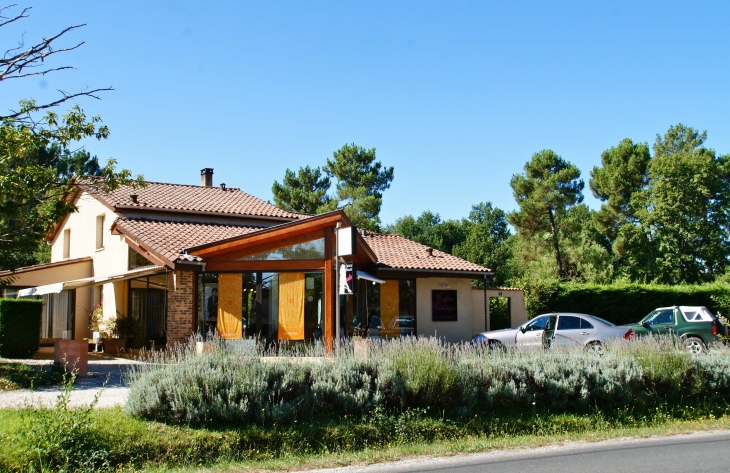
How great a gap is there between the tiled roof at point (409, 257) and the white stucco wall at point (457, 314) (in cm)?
57

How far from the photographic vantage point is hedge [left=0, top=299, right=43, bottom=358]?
17.8 meters

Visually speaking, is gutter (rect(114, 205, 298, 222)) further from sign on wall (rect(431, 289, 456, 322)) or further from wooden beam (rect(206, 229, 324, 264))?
sign on wall (rect(431, 289, 456, 322))

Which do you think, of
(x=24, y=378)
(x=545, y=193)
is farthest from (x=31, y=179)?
(x=545, y=193)

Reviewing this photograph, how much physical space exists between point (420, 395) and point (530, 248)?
3841cm

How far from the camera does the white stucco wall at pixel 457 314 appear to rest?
2272 centimetres

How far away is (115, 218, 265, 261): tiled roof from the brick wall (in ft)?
2.52

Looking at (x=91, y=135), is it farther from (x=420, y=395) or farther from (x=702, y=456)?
(x=702, y=456)

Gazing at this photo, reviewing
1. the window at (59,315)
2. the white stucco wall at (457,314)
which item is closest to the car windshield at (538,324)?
the white stucco wall at (457,314)

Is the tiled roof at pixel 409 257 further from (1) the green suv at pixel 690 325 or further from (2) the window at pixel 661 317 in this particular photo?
(1) the green suv at pixel 690 325

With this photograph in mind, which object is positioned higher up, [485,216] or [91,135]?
[485,216]

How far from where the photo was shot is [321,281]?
711 inches

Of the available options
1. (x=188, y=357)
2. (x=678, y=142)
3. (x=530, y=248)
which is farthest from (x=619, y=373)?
(x=678, y=142)

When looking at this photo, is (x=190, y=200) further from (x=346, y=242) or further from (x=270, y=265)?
(x=346, y=242)

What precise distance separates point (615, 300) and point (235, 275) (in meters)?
15.5
